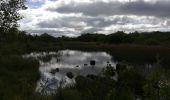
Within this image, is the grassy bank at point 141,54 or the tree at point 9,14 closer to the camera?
the tree at point 9,14

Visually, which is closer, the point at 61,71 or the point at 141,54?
the point at 61,71

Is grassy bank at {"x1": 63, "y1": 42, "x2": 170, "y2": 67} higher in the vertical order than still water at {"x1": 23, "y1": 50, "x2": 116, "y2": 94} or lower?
lower

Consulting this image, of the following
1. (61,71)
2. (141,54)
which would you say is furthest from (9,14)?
(141,54)

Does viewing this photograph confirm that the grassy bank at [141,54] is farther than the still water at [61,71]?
Yes

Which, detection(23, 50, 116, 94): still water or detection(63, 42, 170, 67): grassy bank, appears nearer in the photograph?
detection(23, 50, 116, 94): still water

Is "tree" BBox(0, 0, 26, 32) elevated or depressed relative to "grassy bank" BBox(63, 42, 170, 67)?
elevated

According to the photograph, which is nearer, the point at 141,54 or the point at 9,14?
the point at 9,14

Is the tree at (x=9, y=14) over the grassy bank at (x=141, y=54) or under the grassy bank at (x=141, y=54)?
over

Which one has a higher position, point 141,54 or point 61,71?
point 61,71

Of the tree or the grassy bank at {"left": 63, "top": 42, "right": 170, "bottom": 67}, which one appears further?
the grassy bank at {"left": 63, "top": 42, "right": 170, "bottom": 67}

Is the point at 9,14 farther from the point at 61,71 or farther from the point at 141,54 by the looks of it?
the point at 141,54

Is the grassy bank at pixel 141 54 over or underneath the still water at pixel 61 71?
underneath

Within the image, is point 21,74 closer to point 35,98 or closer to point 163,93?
point 35,98

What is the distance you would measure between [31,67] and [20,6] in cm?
703
